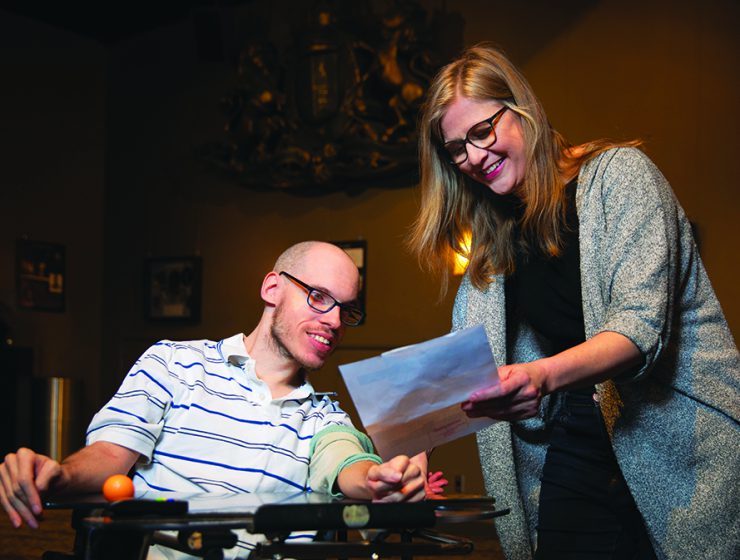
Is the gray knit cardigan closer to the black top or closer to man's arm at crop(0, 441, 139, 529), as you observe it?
the black top

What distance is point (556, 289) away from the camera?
2.08 metres

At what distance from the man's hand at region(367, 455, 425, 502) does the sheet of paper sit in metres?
0.03

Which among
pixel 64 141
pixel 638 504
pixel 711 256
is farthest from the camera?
pixel 64 141

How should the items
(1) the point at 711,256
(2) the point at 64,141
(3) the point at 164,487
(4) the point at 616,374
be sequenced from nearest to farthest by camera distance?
1. (4) the point at 616,374
2. (3) the point at 164,487
3. (1) the point at 711,256
4. (2) the point at 64,141

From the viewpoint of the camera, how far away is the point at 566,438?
2.06 meters

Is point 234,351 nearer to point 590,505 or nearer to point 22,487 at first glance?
point 22,487

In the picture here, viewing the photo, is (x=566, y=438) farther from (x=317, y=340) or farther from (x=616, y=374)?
(x=317, y=340)

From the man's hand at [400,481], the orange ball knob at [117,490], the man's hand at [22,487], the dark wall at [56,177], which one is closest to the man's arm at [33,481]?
the man's hand at [22,487]

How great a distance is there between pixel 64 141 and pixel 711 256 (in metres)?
5.79

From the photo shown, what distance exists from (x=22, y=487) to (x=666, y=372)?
1275mm

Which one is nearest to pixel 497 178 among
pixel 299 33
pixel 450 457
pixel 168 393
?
pixel 168 393

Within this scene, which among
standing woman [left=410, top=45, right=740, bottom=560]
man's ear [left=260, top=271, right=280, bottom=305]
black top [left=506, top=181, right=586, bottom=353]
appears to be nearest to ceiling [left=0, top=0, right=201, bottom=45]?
man's ear [left=260, top=271, right=280, bottom=305]

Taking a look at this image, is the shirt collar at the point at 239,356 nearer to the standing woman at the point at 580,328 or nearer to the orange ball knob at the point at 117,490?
the standing woman at the point at 580,328

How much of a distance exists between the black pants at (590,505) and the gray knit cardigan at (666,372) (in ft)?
0.29
